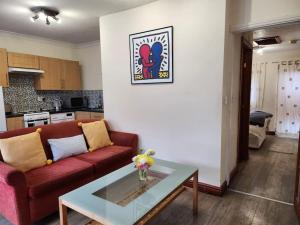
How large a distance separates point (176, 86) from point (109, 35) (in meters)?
1.48

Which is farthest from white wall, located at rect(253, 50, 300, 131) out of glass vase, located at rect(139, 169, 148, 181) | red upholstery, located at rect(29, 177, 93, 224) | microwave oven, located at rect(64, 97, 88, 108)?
red upholstery, located at rect(29, 177, 93, 224)

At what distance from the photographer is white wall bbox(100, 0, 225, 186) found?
242 cm

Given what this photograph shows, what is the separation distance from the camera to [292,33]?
12.1 feet

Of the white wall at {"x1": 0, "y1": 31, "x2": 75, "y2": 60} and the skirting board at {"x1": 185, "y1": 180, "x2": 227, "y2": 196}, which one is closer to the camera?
the skirting board at {"x1": 185, "y1": 180, "x2": 227, "y2": 196}

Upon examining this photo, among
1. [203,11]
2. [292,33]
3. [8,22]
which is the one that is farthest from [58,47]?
[292,33]

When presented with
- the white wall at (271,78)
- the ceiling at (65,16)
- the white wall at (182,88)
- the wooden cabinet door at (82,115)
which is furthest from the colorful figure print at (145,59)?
the white wall at (271,78)

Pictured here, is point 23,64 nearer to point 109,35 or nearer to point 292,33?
point 109,35

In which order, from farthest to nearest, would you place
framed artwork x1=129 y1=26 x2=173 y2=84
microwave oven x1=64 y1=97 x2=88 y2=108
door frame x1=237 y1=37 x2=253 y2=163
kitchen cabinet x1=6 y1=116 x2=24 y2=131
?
microwave oven x1=64 y1=97 x2=88 y2=108 < kitchen cabinet x1=6 y1=116 x2=24 y2=131 < door frame x1=237 y1=37 x2=253 y2=163 < framed artwork x1=129 y1=26 x2=173 y2=84

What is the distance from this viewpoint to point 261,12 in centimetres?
232

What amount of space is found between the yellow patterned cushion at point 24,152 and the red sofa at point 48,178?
8 cm

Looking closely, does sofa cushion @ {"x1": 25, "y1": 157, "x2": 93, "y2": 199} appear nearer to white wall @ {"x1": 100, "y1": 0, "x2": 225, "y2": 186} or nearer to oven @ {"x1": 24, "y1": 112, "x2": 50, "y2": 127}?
white wall @ {"x1": 100, "y1": 0, "x2": 225, "y2": 186}

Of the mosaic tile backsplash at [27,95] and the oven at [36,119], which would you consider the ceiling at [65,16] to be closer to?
the mosaic tile backsplash at [27,95]

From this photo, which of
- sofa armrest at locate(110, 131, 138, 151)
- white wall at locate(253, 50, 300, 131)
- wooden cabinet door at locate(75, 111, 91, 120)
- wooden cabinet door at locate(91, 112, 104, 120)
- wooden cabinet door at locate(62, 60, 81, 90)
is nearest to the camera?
sofa armrest at locate(110, 131, 138, 151)

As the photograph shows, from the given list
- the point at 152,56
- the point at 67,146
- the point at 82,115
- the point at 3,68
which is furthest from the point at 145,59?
the point at 3,68
